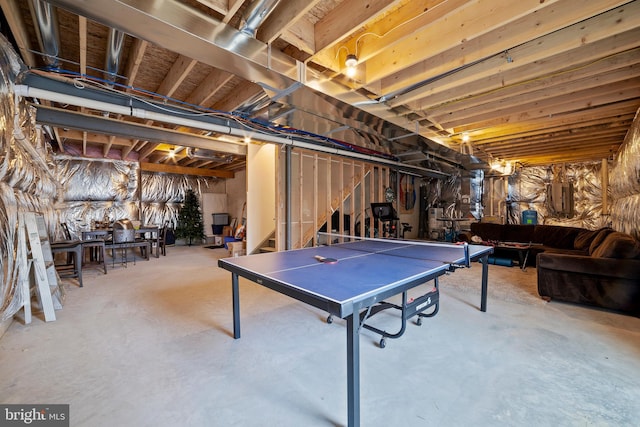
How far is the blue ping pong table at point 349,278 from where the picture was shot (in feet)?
4.65

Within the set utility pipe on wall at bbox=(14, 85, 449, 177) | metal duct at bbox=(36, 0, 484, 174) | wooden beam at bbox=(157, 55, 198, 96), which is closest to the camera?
metal duct at bbox=(36, 0, 484, 174)

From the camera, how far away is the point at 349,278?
181 cm

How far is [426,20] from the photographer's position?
223 cm

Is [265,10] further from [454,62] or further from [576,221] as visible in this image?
[576,221]

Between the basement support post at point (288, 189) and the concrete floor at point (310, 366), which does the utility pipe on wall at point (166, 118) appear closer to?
the basement support post at point (288, 189)

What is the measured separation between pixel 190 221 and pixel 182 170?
1781 mm

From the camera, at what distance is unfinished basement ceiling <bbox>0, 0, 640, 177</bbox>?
208 cm

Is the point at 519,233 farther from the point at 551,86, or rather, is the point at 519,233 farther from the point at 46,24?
the point at 46,24

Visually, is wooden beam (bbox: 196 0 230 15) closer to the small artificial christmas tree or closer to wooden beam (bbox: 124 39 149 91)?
wooden beam (bbox: 124 39 149 91)

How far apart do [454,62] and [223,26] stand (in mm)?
2334

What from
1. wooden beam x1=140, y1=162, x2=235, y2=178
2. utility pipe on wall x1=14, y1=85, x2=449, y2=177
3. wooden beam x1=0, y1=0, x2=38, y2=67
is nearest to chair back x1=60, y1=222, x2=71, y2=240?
wooden beam x1=140, y1=162, x2=235, y2=178

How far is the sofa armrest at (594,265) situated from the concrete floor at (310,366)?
49 cm

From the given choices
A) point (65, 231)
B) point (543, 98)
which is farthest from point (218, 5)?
point (65, 231)

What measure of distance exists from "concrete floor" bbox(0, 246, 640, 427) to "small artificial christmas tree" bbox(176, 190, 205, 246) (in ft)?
19.6
